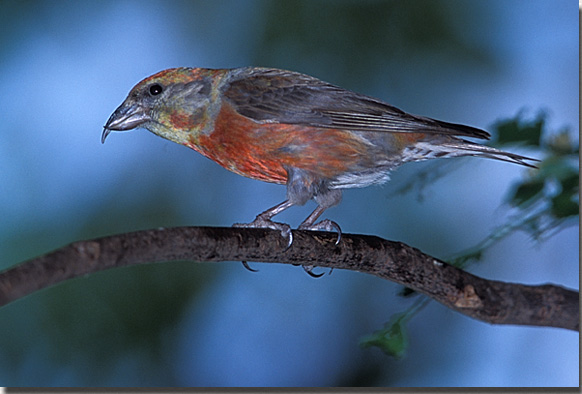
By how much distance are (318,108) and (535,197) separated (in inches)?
27.8

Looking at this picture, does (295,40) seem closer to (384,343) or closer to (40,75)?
(40,75)

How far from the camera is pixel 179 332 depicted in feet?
7.82

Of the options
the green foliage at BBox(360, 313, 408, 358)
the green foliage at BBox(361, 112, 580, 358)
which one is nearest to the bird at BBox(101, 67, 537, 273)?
the green foliage at BBox(361, 112, 580, 358)

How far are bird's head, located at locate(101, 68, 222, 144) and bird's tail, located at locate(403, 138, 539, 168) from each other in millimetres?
597

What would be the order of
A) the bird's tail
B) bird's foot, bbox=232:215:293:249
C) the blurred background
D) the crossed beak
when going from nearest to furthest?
bird's foot, bbox=232:215:293:249 → the bird's tail → the crossed beak → the blurred background

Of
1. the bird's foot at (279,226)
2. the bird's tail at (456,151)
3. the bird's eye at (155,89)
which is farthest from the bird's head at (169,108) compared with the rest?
the bird's tail at (456,151)

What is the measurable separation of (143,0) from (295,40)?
59cm

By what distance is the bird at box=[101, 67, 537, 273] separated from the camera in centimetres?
191

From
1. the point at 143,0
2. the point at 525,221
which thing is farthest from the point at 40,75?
the point at 525,221

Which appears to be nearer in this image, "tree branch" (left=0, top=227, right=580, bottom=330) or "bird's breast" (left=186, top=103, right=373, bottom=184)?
"tree branch" (left=0, top=227, right=580, bottom=330)

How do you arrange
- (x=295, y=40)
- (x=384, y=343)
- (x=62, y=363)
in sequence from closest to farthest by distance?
1. (x=384, y=343)
2. (x=62, y=363)
3. (x=295, y=40)

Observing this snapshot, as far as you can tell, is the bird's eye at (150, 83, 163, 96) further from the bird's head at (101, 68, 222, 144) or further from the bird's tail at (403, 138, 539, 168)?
the bird's tail at (403, 138, 539, 168)

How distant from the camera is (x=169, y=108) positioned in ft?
6.49

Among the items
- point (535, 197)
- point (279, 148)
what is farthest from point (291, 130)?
point (535, 197)
